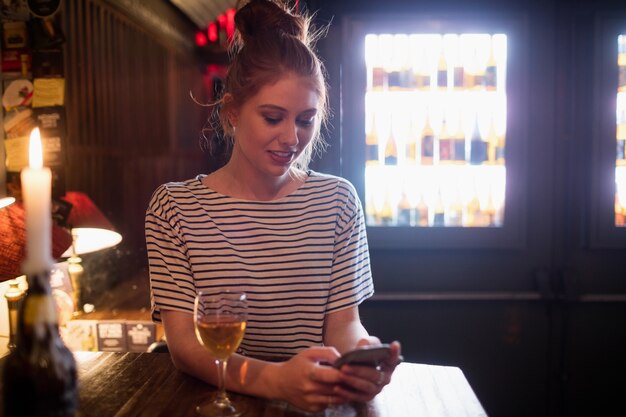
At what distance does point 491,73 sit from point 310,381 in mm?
2671

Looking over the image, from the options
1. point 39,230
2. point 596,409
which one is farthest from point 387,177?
point 39,230

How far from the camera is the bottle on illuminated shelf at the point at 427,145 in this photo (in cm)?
329

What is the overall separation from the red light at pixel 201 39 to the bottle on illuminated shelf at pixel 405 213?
15.4 ft

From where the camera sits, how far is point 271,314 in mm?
1536

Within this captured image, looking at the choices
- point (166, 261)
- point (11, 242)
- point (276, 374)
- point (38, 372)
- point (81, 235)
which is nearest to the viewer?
point (38, 372)

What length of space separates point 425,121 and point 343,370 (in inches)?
96.8

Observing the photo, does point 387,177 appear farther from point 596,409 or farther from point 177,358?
point 177,358

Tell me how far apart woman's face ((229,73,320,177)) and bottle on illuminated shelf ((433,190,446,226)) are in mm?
1896

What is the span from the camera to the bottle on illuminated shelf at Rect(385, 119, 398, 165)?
10.8ft

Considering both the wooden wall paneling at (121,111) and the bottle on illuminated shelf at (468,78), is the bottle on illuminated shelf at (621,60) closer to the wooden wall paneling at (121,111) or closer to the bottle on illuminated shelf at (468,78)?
the bottle on illuminated shelf at (468,78)

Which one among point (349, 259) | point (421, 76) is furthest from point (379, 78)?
point (349, 259)

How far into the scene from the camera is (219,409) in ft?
3.40

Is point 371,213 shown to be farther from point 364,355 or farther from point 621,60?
point 364,355

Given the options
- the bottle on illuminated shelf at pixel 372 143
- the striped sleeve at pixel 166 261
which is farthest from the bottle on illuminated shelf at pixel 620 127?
the striped sleeve at pixel 166 261
